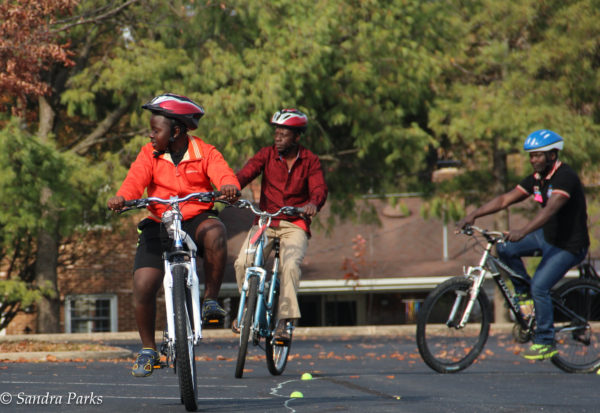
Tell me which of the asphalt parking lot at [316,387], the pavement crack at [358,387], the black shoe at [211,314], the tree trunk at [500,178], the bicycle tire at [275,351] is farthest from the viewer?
the tree trunk at [500,178]

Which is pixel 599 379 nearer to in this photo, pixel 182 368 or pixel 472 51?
pixel 182 368

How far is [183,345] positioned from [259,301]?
241 centimetres

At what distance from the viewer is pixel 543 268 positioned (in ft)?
29.5

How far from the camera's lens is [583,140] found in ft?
60.0

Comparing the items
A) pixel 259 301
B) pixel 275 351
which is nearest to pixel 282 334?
pixel 259 301

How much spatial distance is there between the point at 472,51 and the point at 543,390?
13.7m

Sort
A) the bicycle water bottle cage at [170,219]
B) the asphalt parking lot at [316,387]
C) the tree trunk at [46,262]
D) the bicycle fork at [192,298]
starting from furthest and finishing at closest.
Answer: the tree trunk at [46,262] < the asphalt parking lot at [316,387] < the bicycle water bottle cage at [170,219] < the bicycle fork at [192,298]

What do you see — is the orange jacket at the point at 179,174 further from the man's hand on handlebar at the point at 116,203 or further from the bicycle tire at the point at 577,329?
the bicycle tire at the point at 577,329

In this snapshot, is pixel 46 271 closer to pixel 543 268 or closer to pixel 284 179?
pixel 284 179

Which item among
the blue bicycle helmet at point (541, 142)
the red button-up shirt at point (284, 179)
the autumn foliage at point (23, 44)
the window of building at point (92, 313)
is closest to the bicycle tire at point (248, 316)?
the red button-up shirt at point (284, 179)

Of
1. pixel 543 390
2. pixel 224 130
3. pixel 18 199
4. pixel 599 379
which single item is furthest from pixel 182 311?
pixel 224 130

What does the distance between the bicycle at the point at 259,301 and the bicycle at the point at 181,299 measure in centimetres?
192

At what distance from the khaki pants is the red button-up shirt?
0.09 m

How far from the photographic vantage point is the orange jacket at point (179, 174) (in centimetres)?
645
